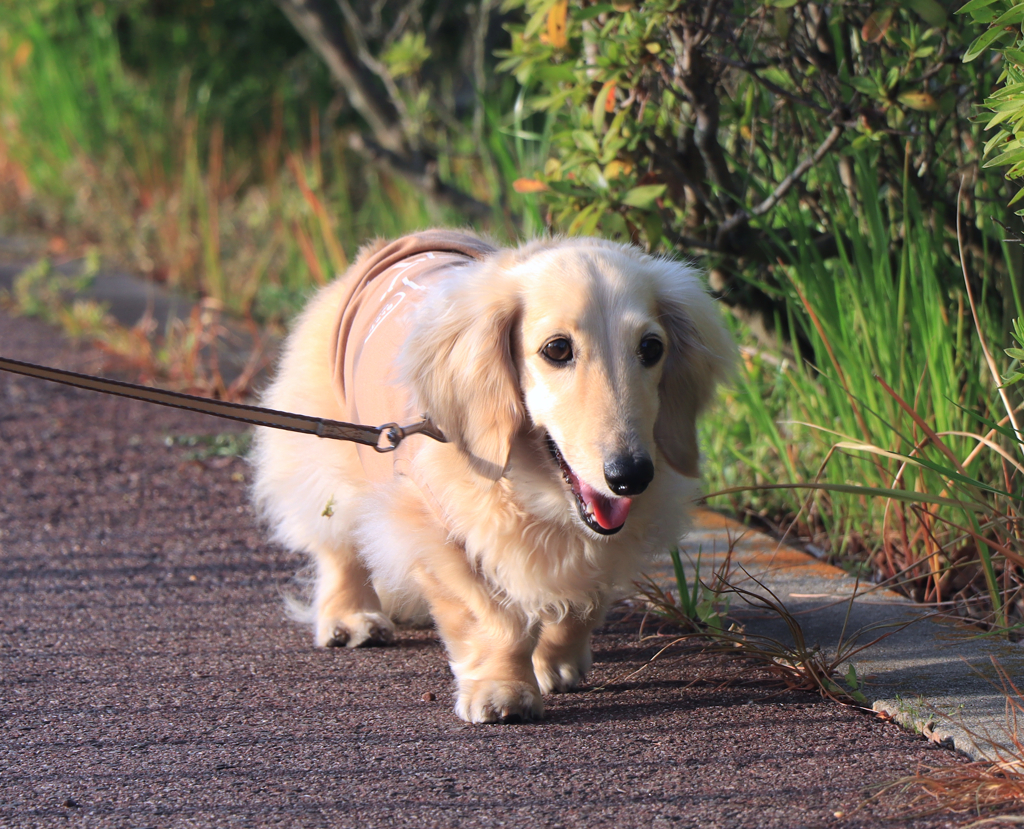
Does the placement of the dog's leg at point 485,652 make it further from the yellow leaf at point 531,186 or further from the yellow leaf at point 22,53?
the yellow leaf at point 22,53

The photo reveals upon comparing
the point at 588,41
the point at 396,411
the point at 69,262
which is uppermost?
the point at 588,41

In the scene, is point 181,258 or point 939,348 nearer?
point 939,348

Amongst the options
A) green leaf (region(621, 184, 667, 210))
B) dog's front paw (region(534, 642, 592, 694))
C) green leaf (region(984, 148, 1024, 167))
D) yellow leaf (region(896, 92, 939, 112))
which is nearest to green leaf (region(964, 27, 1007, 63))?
green leaf (region(984, 148, 1024, 167))

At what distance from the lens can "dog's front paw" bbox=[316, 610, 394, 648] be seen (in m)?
2.96

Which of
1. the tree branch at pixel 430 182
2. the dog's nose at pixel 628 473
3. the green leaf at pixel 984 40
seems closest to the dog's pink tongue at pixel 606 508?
the dog's nose at pixel 628 473

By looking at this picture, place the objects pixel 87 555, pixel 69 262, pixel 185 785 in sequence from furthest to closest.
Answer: pixel 69 262 → pixel 87 555 → pixel 185 785

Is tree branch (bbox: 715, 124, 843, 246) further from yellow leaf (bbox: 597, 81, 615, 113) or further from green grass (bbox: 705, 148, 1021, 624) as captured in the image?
yellow leaf (bbox: 597, 81, 615, 113)

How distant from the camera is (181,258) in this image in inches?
284

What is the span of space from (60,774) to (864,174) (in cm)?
269

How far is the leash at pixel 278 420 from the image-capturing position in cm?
236

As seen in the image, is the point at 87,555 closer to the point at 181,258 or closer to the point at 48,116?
the point at 181,258

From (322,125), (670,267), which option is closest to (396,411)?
(670,267)

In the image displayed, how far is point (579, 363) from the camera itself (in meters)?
2.28

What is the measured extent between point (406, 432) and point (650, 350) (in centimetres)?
60
